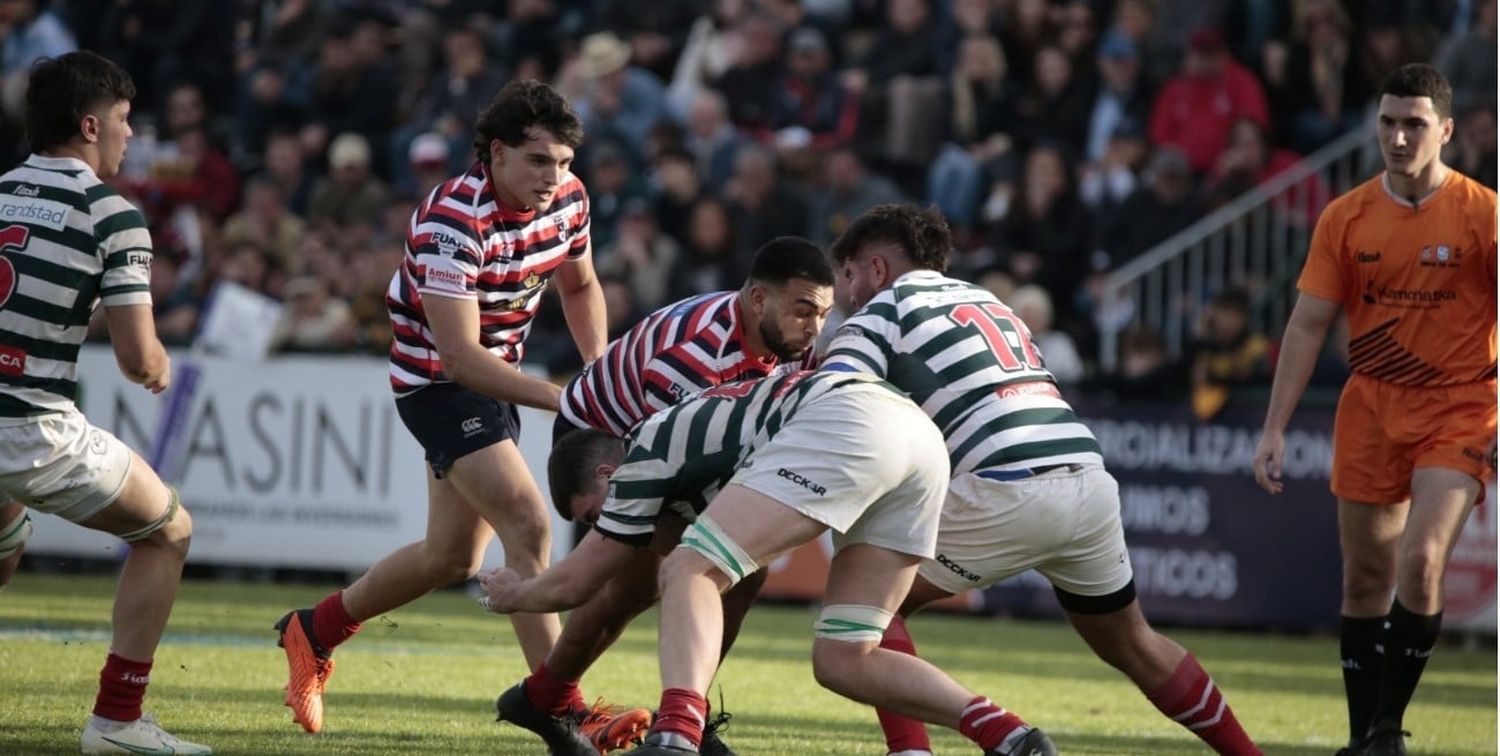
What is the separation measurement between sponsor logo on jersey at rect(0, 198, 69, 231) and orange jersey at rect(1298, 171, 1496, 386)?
175 inches

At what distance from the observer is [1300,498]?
1251 centimetres

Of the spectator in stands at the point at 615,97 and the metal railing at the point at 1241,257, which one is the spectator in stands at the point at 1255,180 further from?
the spectator in stands at the point at 615,97

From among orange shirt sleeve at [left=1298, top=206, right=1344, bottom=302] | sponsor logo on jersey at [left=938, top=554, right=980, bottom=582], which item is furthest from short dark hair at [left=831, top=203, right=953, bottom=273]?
orange shirt sleeve at [left=1298, top=206, right=1344, bottom=302]

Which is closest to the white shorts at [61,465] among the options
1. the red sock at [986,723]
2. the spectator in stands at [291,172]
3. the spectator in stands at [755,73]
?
the red sock at [986,723]

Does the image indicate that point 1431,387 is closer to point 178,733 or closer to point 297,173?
point 178,733

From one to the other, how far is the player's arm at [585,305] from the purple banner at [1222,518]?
20.2ft

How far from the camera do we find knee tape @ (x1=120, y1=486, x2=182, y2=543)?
6.31 meters

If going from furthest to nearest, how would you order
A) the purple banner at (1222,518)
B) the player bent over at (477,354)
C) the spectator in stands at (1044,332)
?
1. the spectator in stands at (1044,332)
2. the purple banner at (1222,518)
3. the player bent over at (477,354)

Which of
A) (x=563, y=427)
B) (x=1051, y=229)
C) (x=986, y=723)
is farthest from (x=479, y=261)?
(x=1051, y=229)

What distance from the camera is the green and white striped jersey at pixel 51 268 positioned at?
19.7 ft

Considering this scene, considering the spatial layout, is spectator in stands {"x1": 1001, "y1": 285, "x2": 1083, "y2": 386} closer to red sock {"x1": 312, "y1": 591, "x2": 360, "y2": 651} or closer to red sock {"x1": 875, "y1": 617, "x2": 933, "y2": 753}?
red sock {"x1": 312, "y1": 591, "x2": 360, "y2": 651}

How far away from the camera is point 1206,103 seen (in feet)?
49.5

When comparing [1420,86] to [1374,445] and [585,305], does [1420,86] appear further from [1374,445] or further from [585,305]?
[585,305]

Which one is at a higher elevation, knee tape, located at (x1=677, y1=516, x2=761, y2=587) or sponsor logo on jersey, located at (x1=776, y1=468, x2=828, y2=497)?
sponsor logo on jersey, located at (x1=776, y1=468, x2=828, y2=497)
